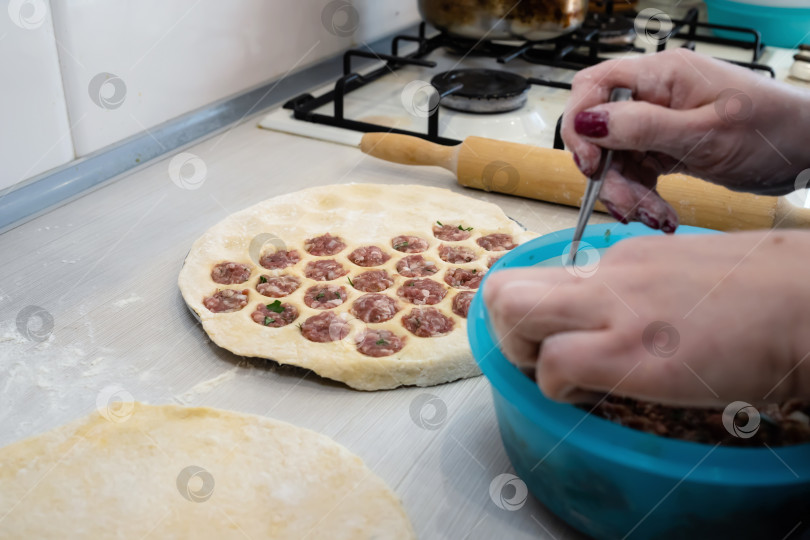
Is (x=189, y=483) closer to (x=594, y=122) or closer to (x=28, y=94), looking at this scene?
(x=594, y=122)

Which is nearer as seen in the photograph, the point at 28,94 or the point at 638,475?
the point at 638,475

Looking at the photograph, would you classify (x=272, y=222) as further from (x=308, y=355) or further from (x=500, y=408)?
(x=500, y=408)

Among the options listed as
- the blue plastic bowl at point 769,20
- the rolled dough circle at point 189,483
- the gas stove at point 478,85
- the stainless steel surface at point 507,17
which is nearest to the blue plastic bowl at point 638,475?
the rolled dough circle at point 189,483

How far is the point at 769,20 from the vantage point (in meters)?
2.44

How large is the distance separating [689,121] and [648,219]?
129 millimetres

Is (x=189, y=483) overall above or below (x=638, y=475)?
below

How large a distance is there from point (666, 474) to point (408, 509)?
0.33 meters

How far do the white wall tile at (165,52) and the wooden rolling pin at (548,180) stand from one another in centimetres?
48

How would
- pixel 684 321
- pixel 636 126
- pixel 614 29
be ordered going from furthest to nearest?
pixel 614 29 < pixel 636 126 < pixel 684 321

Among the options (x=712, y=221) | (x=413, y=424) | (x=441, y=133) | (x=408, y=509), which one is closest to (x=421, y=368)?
(x=413, y=424)

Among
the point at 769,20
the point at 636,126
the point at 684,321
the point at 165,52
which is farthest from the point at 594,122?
the point at 769,20

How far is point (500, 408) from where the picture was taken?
80 centimetres

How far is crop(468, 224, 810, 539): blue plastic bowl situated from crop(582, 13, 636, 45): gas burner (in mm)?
1862

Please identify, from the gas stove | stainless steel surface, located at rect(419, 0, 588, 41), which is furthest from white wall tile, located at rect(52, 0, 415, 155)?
stainless steel surface, located at rect(419, 0, 588, 41)
